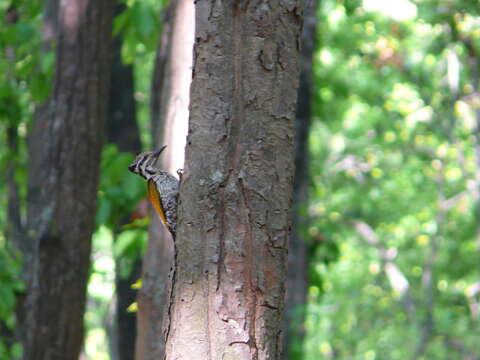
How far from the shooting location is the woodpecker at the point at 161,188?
296cm

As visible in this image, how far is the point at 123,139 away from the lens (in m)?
8.15

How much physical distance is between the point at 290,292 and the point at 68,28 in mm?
4356

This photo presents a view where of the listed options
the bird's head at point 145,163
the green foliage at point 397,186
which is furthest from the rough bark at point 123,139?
the green foliage at point 397,186

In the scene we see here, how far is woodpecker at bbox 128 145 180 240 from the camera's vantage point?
9.70ft

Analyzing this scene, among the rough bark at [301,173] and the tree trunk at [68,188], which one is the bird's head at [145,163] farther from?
the rough bark at [301,173]

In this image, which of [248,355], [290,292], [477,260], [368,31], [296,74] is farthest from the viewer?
[368,31]

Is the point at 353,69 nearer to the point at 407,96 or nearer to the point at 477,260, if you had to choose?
the point at 407,96

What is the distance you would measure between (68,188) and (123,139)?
3017mm

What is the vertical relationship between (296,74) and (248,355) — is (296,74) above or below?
above

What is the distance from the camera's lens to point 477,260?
601 inches

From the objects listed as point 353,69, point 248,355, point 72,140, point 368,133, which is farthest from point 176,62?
point 368,133

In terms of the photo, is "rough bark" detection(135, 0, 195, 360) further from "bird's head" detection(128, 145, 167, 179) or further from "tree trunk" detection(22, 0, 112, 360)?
"tree trunk" detection(22, 0, 112, 360)

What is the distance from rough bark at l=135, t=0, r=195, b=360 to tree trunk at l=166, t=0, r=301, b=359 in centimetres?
197

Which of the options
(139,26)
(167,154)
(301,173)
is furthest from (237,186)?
(301,173)
